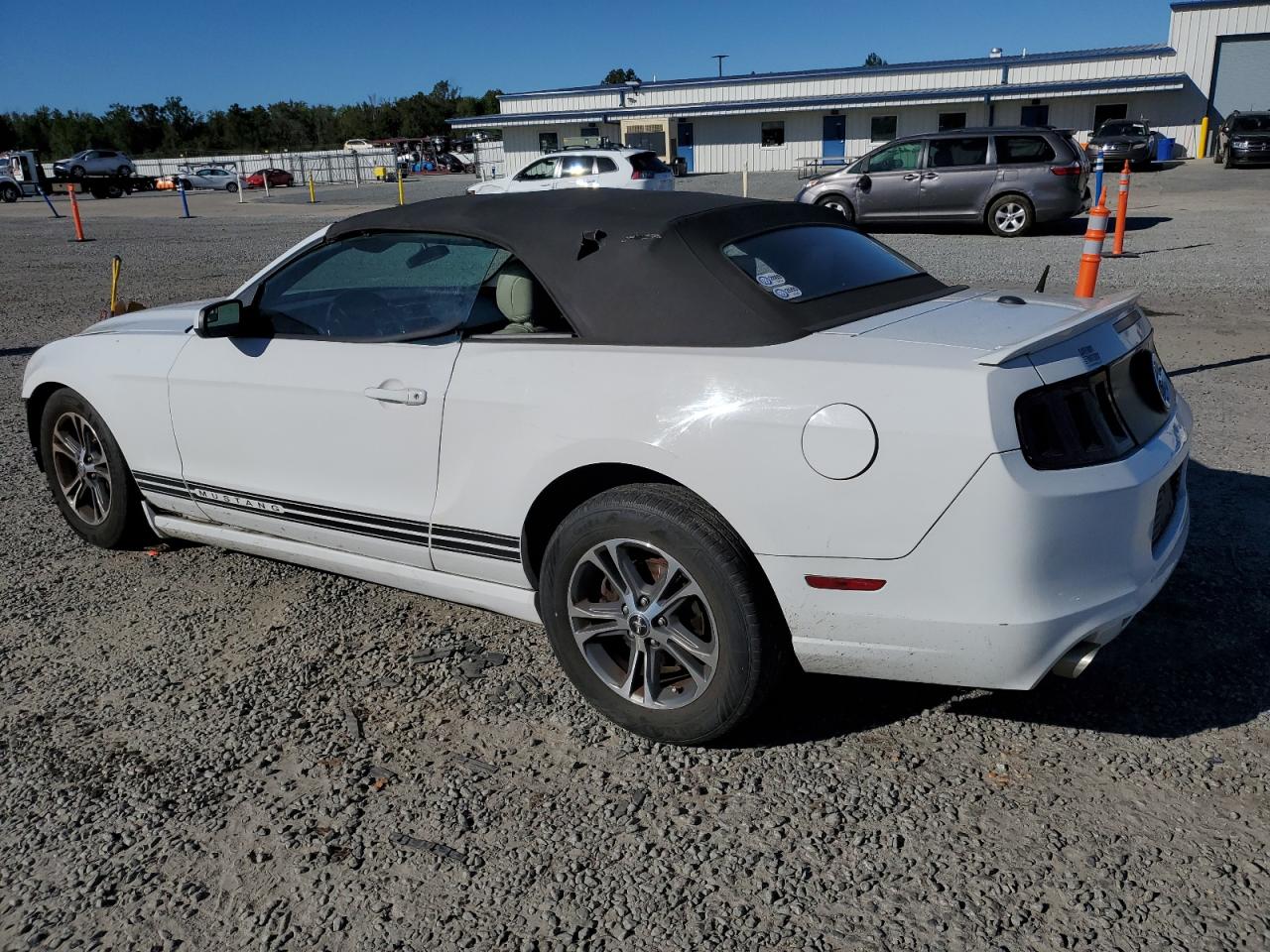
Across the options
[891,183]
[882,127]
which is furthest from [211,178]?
[891,183]

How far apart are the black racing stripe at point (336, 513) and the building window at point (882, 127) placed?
48394mm

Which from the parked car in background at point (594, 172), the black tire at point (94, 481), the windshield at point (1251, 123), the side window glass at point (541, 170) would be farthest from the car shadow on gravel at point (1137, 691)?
the windshield at point (1251, 123)

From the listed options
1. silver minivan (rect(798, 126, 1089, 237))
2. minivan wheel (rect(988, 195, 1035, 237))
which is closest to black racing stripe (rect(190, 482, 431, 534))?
silver minivan (rect(798, 126, 1089, 237))

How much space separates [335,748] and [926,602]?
1.75 metres

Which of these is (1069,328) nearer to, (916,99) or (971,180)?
(971,180)

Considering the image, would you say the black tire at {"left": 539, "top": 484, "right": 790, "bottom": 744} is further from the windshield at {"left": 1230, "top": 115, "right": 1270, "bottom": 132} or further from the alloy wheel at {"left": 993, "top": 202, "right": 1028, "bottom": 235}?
the windshield at {"left": 1230, "top": 115, "right": 1270, "bottom": 132}

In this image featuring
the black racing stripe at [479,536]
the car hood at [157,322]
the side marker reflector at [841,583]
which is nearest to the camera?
the side marker reflector at [841,583]

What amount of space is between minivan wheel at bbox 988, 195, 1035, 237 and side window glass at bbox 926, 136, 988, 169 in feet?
2.55

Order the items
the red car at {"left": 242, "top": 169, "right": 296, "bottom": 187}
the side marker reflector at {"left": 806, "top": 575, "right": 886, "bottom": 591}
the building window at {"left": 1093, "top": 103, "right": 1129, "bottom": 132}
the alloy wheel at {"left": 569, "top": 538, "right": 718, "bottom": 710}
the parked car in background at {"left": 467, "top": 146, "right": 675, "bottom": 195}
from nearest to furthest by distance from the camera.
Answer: the side marker reflector at {"left": 806, "top": 575, "right": 886, "bottom": 591}, the alloy wheel at {"left": 569, "top": 538, "right": 718, "bottom": 710}, the parked car in background at {"left": 467, "top": 146, "right": 675, "bottom": 195}, the building window at {"left": 1093, "top": 103, "right": 1129, "bottom": 132}, the red car at {"left": 242, "top": 169, "right": 296, "bottom": 187}

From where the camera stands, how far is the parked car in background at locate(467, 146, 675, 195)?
24.4 meters

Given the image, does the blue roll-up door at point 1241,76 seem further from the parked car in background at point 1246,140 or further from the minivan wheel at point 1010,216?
the minivan wheel at point 1010,216

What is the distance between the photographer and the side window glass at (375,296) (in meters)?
3.53

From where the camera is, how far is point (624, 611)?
3.00 meters

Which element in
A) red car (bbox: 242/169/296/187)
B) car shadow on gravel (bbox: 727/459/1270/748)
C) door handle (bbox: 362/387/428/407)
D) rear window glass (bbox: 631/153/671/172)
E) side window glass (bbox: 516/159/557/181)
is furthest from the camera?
red car (bbox: 242/169/296/187)
